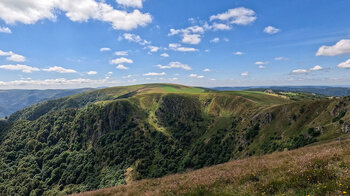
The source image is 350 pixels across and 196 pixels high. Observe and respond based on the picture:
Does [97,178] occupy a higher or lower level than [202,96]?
lower

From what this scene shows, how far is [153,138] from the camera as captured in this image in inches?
5650

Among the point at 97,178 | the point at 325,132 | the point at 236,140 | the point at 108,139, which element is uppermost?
the point at 325,132

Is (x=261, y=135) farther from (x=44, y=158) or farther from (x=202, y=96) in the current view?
(x=44, y=158)

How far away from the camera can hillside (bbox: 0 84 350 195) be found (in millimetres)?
74812

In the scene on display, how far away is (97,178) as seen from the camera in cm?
11681

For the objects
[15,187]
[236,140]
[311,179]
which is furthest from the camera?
[15,187]

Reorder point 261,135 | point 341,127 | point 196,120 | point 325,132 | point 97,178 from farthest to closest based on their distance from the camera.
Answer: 1. point 196,120
2. point 97,178
3. point 261,135
4. point 325,132
5. point 341,127

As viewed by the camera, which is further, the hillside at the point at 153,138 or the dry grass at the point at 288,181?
the hillside at the point at 153,138

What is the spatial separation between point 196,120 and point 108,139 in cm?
8113

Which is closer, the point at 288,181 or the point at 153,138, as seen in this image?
the point at 288,181

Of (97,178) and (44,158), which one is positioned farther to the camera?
(44,158)

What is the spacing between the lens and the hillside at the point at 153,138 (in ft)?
245

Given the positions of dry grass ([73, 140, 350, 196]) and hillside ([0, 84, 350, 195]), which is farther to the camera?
hillside ([0, 84, 350, 195])

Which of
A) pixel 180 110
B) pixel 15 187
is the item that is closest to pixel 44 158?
pixel 15 187
